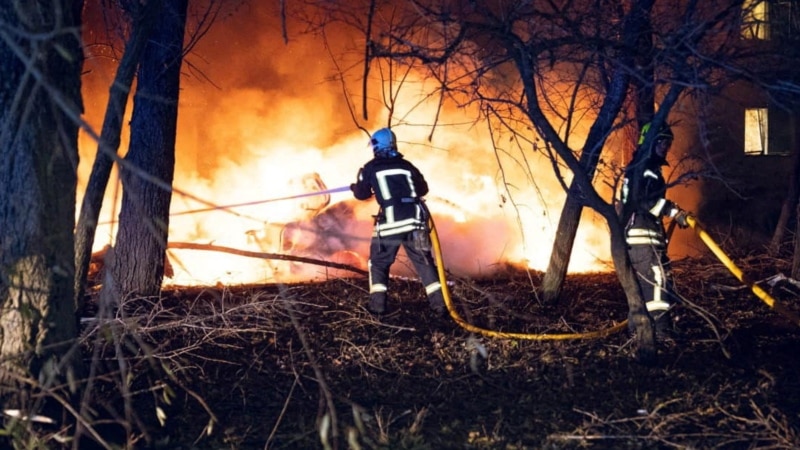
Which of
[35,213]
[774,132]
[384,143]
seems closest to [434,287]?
[384,143]

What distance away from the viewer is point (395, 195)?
7301 mm

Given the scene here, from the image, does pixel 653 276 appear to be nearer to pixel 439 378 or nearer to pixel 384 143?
pixel 439 378

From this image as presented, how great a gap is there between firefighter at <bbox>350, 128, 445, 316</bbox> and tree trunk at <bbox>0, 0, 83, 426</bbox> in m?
3.15

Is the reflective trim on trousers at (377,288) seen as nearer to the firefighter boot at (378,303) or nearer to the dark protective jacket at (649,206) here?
the firefighter boot at (378,303)

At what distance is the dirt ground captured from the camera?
4.64 m

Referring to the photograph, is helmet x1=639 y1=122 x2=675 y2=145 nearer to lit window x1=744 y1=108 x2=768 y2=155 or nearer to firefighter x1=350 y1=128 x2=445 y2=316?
firefighter x1=350 y1=128 x2=445 y2=316

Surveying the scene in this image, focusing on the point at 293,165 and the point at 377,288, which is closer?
the point at 377,288

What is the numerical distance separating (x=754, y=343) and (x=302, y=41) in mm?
6789

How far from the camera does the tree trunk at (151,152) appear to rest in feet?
24.0

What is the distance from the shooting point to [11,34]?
14.2 ft

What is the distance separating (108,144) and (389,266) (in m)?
2.87

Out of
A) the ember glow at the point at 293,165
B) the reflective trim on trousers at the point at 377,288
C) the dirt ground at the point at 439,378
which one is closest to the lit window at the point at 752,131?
the ember glow at the point at 293,165

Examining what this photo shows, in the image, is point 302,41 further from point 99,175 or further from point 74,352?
point 74,352

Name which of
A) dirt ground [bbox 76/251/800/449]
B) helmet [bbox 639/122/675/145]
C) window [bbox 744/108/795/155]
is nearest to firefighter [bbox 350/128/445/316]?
dirt ground [bbox 76/251/800/449]
